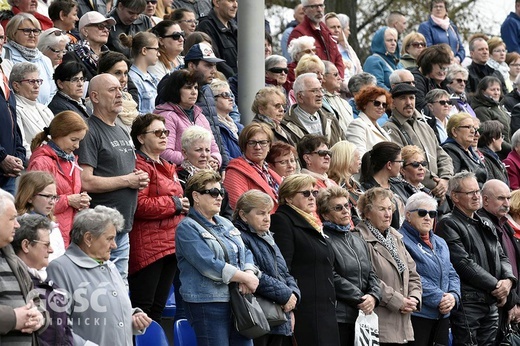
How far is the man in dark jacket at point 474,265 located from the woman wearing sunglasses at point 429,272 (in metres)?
0.25

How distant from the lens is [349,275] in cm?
1062

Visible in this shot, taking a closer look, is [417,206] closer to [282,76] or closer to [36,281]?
[282,76]

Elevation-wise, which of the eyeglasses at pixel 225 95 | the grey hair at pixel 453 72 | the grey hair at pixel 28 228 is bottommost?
the grey hair at pixel 28 228

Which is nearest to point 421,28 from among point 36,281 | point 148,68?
point 148,68

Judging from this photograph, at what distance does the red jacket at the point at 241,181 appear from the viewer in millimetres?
10695

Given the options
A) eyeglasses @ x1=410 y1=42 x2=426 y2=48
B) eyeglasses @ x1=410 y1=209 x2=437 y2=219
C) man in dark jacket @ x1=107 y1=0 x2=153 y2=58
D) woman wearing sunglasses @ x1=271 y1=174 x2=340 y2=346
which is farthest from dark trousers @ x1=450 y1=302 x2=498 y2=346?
eyeglasses @ x1=410 y1=42 x2=426 y2=48

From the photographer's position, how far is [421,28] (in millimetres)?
18844

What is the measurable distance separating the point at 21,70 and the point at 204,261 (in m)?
2.33

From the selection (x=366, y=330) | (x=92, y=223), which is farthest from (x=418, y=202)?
(x=92, y=223)

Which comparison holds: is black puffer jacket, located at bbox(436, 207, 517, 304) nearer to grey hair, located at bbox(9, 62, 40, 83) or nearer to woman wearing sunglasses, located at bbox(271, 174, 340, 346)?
woman wearing sunglasses, located at bbox(271, 174, 340, 346)

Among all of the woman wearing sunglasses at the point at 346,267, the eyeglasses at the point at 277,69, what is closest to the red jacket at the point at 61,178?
the woman wearing sunglasses at the point at 346,267

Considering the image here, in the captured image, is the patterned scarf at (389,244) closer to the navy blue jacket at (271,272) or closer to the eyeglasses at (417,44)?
the navy blue jacket at (271,272)

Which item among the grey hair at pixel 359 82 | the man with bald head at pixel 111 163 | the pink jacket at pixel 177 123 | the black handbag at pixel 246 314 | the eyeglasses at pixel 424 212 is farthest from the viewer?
the grey hair at pixel 359 82

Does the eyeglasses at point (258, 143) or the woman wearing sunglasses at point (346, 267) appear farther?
the eyeglasses at point (258, 143)
